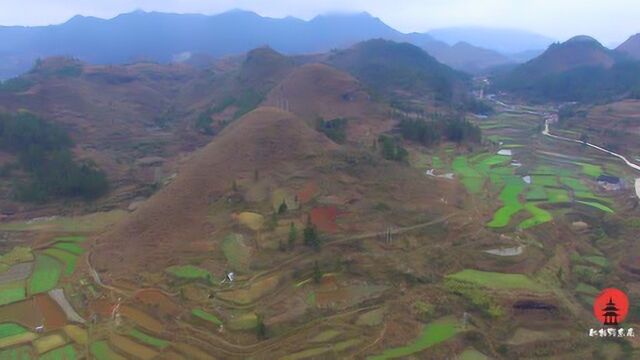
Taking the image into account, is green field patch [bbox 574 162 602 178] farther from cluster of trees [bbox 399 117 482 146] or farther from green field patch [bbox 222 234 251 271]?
green field patch [bbox 222 234 251 271]

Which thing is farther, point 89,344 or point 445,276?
point 445,276

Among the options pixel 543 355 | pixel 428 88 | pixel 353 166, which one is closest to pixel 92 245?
pixel 353 166

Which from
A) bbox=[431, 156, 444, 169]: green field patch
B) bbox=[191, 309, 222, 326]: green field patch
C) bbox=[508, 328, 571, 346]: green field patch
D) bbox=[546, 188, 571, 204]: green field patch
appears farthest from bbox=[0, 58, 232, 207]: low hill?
bbox=[546, 188, 571, 204]: green field patch

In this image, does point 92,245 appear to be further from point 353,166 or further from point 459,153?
point 459,153

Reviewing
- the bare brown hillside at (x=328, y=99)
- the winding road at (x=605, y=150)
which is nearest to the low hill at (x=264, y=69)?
the bare brown hillside at (x=328, y=99)

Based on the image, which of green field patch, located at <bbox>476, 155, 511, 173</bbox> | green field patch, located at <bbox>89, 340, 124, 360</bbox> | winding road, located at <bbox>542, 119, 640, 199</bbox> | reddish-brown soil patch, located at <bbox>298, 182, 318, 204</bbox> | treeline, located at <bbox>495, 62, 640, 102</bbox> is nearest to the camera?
green field patch, located at <bbox>89, 340, 124, 360</bbox>

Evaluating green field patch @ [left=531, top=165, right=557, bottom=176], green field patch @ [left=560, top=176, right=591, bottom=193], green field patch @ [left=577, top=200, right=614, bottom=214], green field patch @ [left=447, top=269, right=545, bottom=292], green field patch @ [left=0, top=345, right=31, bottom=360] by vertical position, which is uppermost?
green field patch @ [left=447, top=269, right=545, bottom=292]

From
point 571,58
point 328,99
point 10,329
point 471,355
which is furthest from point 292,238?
point 571,58
